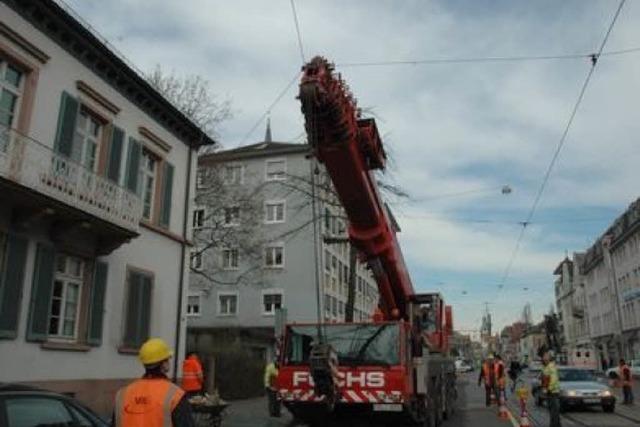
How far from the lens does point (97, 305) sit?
688 inches

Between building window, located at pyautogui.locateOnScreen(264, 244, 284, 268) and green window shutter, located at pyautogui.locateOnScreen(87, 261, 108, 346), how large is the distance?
36.7 m

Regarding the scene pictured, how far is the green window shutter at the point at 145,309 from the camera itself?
19.7 meters

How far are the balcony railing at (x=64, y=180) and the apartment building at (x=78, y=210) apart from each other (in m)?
0.03

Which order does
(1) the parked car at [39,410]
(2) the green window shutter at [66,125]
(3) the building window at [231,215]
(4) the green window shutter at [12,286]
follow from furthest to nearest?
(3) the building window at [231,215], (2) the green window shutter at [66,125], (4) the green window shutter at [12,286], (1) the parked car at [39,410]

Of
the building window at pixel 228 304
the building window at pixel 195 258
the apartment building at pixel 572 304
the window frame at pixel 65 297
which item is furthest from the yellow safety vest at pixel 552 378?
the apartment building at pixel 572 304

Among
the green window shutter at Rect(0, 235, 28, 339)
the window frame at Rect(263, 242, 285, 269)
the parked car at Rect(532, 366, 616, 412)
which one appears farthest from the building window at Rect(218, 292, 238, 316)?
the green window shutter at Rect(0, 235, 28, 339)

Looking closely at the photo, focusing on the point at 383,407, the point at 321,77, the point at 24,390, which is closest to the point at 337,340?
the point at 383,407

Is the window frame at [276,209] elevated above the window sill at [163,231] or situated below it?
above

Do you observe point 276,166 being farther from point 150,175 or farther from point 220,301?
point 150,175

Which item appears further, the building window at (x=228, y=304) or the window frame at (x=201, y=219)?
the building window at (x=228, y=304)

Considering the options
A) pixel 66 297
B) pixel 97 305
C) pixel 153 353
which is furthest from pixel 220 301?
pixel 153 353

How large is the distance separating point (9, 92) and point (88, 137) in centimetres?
298

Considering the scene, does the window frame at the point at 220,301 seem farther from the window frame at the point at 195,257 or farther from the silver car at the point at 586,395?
the silver car at the point at 586,395

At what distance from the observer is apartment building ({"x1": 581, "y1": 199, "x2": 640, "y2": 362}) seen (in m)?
68.1
